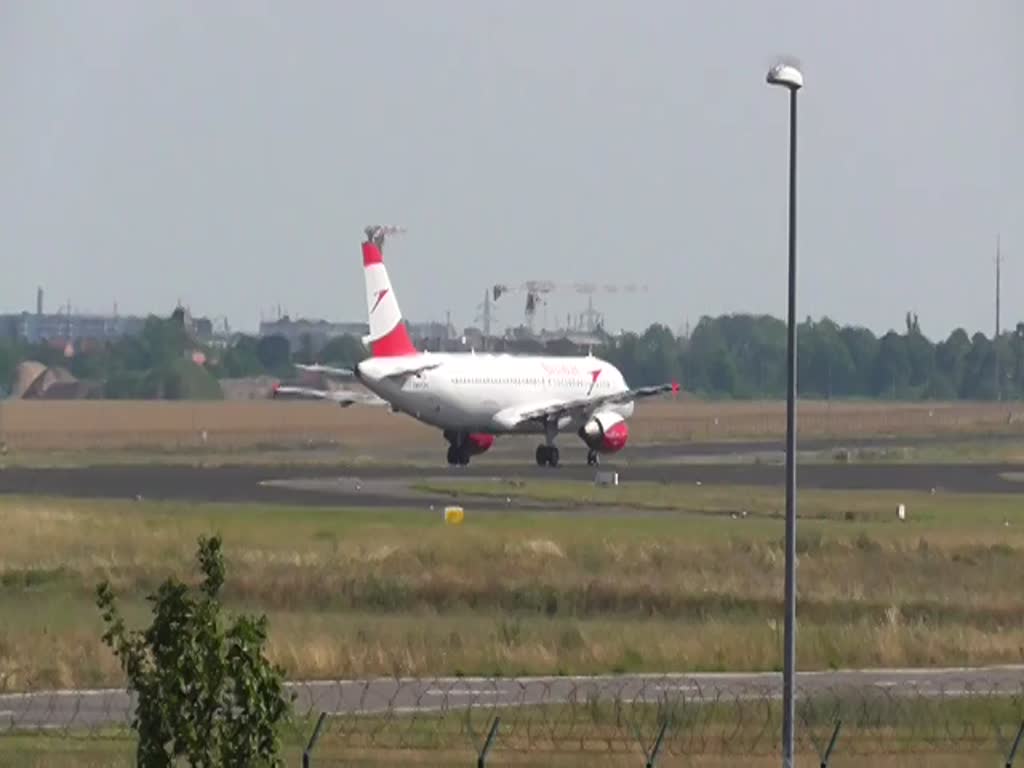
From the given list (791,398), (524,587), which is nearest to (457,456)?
(524,587)

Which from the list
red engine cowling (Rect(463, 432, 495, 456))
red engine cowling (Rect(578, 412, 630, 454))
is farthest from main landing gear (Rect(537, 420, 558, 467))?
red engine cowling (Rect(463, 432, 495, 456))

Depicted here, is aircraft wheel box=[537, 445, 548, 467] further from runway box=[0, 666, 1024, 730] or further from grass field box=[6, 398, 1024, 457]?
runway box=[0, 666, 1024, 730]

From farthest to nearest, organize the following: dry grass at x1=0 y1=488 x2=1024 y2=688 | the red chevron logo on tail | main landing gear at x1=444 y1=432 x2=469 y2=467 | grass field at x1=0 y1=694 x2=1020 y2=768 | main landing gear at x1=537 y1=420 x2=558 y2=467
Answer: main landing gear at x1=444 y1=432 x2=469 y2=467 → main landing gear at x1=537 y1=420 x2=558 y2=467 → the red chevron logo on tail → dry grass at x1=0 y1=488 x2=1024 y2=688 → grass field at x1=0 y1=694 x2=1020 y2=768

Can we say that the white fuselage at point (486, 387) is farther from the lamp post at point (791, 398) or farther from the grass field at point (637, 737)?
the lamp post at point (791, 398)

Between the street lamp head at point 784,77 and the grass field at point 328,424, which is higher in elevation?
the street lamp head at point 784,77

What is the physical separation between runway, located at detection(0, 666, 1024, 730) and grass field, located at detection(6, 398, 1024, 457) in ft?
240

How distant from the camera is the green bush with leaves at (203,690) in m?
17.3

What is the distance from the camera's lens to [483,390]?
9300 cm

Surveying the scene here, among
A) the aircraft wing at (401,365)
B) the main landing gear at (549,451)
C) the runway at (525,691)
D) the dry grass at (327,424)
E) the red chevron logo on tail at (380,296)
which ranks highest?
the red chevron logo on tail at (380,296)

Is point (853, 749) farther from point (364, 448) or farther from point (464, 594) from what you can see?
point (364, 448)

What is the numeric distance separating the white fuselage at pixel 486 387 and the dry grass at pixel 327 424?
20.3 m

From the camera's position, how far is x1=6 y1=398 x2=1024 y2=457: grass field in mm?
121688

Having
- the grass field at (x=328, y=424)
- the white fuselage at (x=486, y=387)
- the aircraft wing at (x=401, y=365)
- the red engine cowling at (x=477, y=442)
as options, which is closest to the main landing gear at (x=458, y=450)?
the red engine cowling at (x=477, y=442)

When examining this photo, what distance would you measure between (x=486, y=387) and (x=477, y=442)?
5535 mm
